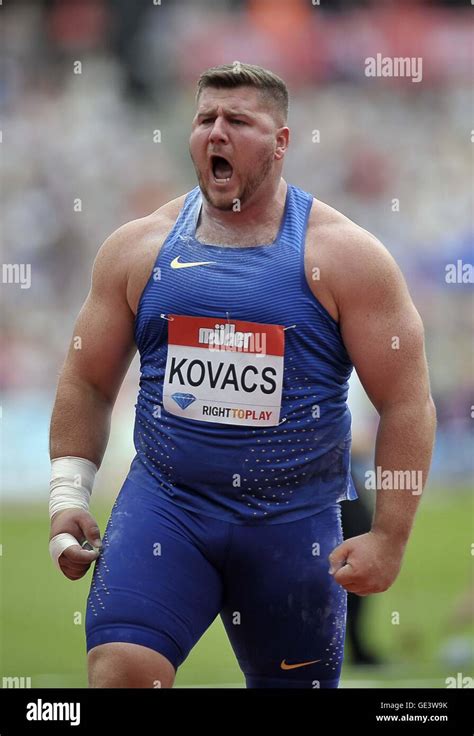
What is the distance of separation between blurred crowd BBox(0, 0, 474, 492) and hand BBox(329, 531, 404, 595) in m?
11.6

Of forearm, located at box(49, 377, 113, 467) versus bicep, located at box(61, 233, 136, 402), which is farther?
forearm, located at box(49, 377, 113, 467)

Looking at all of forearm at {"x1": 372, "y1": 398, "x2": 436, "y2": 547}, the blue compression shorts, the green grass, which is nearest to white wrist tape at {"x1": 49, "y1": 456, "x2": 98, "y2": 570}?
the blue compression shorts

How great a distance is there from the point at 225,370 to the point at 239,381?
66 mm

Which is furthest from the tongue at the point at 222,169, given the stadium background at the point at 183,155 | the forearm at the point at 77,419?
the stadium background at the point at 183,155

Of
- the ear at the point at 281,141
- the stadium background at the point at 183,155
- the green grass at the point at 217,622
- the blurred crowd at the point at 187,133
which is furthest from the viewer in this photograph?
the blurred crowd at the point at 187,133

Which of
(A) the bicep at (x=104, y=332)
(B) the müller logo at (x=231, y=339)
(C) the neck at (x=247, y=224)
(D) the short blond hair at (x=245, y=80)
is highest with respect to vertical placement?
(D) the short blond hair at (x=245, y=80)

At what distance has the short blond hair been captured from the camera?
179 inches

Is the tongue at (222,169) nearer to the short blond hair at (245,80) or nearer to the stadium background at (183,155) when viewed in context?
the short blond hair at (245,80)

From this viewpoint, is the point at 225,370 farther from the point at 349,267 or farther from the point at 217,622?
the point at 217,622

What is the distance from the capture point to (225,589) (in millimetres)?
4621

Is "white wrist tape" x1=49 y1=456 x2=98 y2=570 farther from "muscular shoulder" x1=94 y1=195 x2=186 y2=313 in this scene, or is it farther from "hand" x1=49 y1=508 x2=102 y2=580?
"muscular shoulder" x1=94 y1=195 x2=186 y2=313

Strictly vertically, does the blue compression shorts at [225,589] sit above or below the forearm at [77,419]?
below

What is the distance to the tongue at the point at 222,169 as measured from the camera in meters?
4.59
